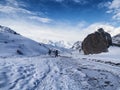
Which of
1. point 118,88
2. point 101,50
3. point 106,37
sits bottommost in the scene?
point 118,88

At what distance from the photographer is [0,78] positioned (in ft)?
41.3

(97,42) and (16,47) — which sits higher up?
(97,42)

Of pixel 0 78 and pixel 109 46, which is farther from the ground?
Answer: pixel 109 46

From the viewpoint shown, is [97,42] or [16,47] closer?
[97,42]

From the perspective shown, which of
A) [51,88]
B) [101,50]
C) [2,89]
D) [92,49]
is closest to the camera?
[2,89]

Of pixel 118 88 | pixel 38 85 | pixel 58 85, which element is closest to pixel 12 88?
pixel 38 85

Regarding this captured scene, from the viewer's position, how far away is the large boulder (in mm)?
63631

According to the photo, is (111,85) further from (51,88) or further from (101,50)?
(101,50)

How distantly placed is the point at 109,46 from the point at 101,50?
10.1ft

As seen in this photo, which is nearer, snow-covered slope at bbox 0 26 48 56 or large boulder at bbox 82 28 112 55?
large boulder at bbox 82 28 112 55

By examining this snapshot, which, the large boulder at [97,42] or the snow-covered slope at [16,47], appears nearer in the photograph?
the large boulder at [97,42]

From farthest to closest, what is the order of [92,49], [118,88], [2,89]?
[92,49], [118,88], [2,89]

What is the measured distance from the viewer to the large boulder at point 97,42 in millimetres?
63631

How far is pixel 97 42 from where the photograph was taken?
66.0 m
